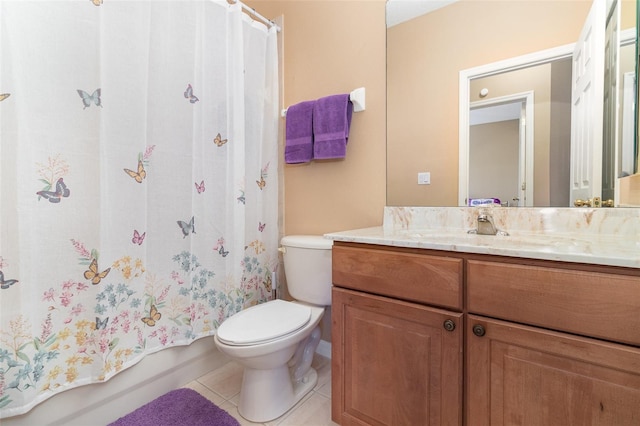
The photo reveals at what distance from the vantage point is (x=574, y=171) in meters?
1.08

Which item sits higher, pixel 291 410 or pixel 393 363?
pixel 393 363

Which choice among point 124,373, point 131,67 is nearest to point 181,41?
point 131,67

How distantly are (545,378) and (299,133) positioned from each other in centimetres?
153

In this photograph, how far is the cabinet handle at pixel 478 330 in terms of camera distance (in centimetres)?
78

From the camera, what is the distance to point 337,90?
1.64 meters

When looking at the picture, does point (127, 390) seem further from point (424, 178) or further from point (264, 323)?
point (424, 178)

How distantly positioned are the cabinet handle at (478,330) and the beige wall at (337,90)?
78 cm

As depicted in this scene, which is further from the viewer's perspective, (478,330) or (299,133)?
(299,133)

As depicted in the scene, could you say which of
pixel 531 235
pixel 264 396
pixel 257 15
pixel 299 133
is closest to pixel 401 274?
pixel 531 235

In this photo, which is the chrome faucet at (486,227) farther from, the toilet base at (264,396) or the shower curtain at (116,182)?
the shower curtain at (116,182)

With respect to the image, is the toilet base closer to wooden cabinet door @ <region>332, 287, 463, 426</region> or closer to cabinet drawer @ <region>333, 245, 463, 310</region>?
wooden cabinet door @ <region>332, 287, 463, 426</region>

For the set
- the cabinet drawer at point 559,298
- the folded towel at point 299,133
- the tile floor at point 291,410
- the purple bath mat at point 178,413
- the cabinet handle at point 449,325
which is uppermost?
the folded towel at point 299,133

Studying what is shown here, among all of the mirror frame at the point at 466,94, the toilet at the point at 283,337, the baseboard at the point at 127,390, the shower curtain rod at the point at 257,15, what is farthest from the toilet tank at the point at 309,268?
the shower curtain rod at the point at 257,15

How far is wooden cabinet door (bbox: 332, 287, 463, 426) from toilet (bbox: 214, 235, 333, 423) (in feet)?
0.86
